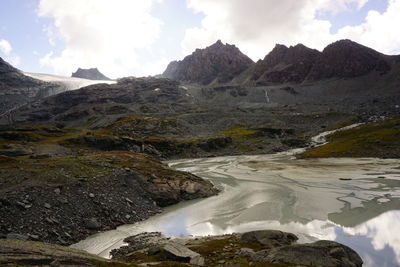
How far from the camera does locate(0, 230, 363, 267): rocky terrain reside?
18.5 metres

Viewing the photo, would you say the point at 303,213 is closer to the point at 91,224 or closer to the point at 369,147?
the point at 91,224

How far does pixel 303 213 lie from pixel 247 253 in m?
20.3

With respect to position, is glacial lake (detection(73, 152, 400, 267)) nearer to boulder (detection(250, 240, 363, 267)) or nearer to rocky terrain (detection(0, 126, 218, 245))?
rocky terrain (detection(0, 126, 218, 245))

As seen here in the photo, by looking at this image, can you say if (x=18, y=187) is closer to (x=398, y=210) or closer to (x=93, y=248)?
(x=93, y=248)

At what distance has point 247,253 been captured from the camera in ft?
82.7

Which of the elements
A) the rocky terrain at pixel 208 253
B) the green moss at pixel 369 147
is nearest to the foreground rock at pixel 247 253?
the rocky terrain at pixel 208 253

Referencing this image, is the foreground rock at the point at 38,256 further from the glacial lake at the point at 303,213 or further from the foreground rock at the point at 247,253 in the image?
the glacial lake at the point at 303,213

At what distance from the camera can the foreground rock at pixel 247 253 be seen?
74.6 feet

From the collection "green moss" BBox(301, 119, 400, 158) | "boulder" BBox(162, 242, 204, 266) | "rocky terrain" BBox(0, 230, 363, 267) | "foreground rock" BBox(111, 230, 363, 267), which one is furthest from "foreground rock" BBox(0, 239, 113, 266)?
"green moss" BBox(301, 119, 400, 158)

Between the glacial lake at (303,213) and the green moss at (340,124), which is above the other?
the green moss at (340,124)

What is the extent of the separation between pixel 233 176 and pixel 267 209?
1348 inches

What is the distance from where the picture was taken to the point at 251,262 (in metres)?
23.1

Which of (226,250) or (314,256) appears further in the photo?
(226,250)

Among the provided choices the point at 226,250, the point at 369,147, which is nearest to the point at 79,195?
the point at 226,250
